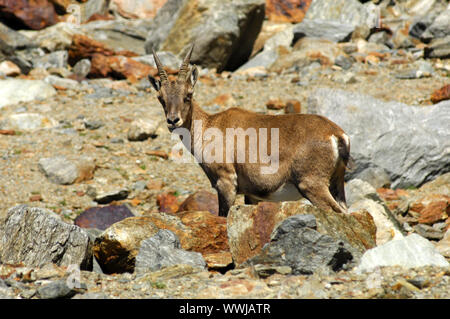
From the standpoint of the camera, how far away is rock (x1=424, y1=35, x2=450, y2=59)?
816 inches

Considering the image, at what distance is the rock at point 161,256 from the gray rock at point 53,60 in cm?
1678

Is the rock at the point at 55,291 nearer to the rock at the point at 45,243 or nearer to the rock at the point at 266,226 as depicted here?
the rock at the point at 45,243

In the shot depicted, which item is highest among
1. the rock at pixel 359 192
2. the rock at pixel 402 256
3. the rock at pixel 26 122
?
the rock at pixel 402 256

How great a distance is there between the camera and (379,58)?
70.8ft

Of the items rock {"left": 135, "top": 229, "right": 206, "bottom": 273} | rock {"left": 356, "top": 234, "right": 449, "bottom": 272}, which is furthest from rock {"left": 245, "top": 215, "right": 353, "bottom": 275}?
rock {"left": 135, "top": 229, "right": 206, "bottom": 273}

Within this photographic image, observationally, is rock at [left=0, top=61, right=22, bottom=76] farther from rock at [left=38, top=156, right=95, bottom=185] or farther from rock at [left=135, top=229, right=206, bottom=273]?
rock at [left=135, top=229, right=206, bottom=273]

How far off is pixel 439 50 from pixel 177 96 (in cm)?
1365

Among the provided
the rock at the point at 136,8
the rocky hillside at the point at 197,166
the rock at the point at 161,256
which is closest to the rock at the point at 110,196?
the rocky hillside at the point at 197,166

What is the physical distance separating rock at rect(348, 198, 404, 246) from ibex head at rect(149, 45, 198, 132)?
3365mm

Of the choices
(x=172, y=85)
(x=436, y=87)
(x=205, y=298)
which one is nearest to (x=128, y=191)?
(x=172, y=85)

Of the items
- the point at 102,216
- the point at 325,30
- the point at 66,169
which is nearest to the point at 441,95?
the point at 325,30

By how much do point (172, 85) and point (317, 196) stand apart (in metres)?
3.18

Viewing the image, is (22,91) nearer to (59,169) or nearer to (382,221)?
(59,169)

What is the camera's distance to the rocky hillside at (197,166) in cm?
738
